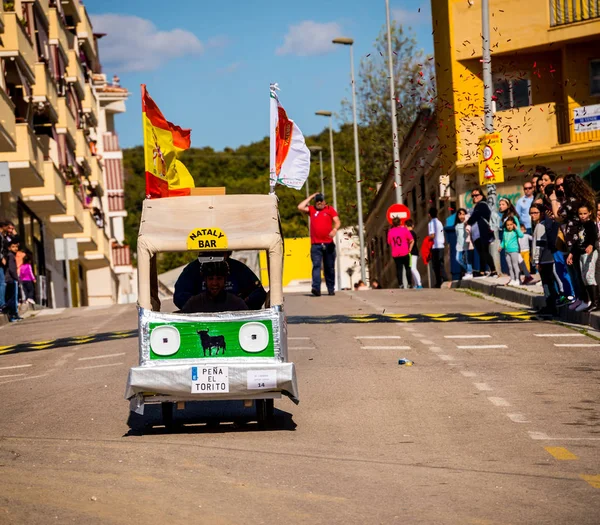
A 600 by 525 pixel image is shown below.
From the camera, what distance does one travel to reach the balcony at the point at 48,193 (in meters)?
48.7

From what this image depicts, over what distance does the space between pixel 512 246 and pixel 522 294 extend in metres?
3.17

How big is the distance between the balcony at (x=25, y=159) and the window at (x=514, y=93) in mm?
16256

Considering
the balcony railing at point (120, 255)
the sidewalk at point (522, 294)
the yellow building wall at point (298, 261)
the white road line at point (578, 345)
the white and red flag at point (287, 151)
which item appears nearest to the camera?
the white road line at point (578, 345)

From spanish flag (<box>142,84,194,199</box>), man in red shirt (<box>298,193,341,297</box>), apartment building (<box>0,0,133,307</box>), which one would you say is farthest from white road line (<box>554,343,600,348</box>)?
apartment building (<box>0,0,133,307</box>)

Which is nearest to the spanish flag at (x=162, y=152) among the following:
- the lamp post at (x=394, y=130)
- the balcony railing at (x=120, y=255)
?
the lamp post at (x=394, y=130)

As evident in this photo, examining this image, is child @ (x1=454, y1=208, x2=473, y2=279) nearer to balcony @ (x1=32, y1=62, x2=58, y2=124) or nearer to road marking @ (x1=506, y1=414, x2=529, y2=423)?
road marking @ (x1=506, y1=414, x2=529, y2=423)

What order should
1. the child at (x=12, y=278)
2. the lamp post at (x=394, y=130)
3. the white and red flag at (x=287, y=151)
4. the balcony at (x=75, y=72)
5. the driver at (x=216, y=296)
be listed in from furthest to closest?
1. the balcony at (x=75, y=72)
2. the lamp post at (x=394, y=130)
3. the child at (x=12, y=278)
4. the white and red flag at (x=287, y=151)
5. the driver at (x=216, y=296)

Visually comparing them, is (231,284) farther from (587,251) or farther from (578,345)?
(587,251)

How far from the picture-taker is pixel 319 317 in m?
22.4

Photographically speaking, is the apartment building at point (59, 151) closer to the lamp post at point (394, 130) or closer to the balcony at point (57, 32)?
the balcony at point (57, 32)

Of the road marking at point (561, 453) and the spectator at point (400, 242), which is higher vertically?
the spectator at point (400, 242)

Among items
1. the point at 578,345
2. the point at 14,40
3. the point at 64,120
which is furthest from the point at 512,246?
the point at 64,120

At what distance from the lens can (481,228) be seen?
29.2 metres

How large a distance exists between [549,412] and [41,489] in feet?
16.6
